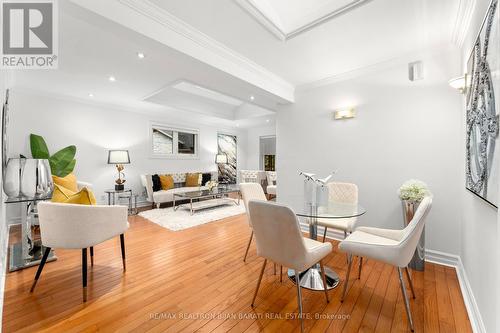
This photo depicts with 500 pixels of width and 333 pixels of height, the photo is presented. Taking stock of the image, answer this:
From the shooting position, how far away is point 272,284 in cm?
205

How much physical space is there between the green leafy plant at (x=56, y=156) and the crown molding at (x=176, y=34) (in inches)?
146

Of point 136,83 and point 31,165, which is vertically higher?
point 136,83

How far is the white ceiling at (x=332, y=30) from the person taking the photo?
6.07ft

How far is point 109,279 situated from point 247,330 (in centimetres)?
153

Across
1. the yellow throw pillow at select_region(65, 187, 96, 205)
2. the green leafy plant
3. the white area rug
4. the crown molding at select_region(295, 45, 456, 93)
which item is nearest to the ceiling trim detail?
the crown molding at select_region(295, 45, 456, 93)

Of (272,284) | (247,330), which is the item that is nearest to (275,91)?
(272,284)

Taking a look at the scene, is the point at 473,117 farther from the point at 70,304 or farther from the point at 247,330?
the point at 70,304

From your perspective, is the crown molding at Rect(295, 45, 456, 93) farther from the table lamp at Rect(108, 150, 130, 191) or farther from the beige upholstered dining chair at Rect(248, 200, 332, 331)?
the table lamp at Rect(108, 150, 130, 191)

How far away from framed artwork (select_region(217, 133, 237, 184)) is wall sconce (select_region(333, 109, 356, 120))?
17.0 ft

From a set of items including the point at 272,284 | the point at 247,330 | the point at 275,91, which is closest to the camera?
the point at 247,330

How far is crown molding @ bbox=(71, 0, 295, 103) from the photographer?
1625 millimetres

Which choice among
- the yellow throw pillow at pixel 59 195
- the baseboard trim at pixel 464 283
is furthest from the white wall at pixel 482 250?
the yellow throw pillow at pixel 59 195

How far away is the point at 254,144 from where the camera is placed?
8422 millimetres

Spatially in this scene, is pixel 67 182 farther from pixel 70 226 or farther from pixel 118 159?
pixel 70 226
